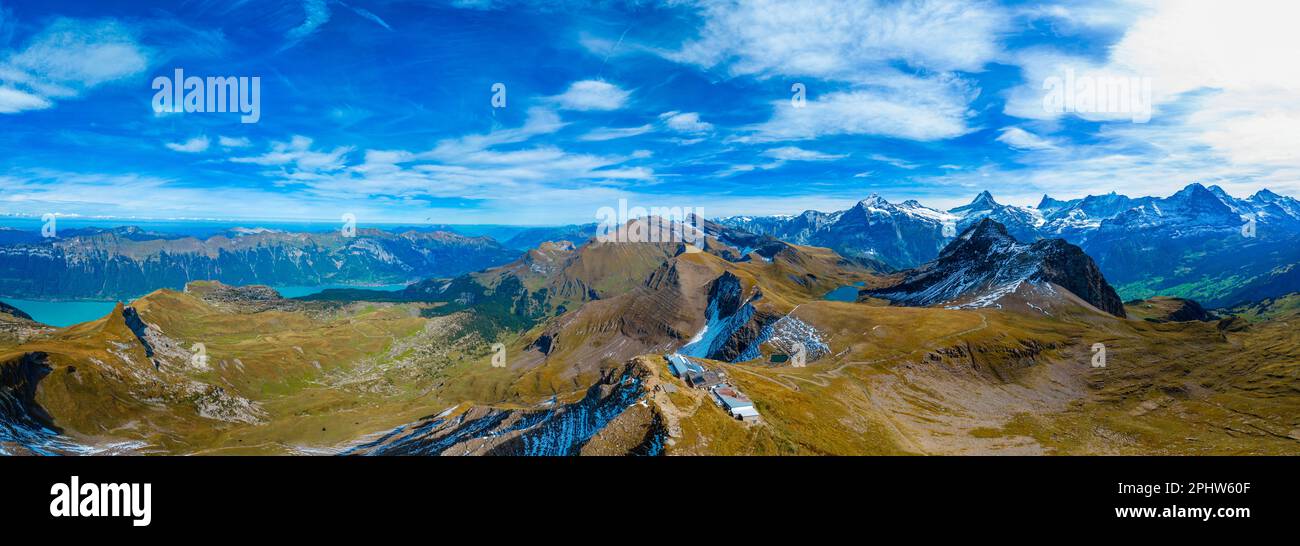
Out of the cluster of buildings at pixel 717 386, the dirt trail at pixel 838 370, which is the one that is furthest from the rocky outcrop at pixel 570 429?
the dirt trail at pixel 838 370

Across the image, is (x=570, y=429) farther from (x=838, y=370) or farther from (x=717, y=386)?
(x=838, y=370)

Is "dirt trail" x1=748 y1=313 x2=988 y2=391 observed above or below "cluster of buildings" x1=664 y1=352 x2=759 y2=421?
below

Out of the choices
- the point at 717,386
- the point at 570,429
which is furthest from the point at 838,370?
the point at 570,429

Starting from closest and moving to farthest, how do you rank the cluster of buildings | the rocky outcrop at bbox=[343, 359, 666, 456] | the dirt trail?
1. the rocky outcrop at bbox=[343, 359, 666, 456]
2. the cluster of buildings
3. the dirt trail

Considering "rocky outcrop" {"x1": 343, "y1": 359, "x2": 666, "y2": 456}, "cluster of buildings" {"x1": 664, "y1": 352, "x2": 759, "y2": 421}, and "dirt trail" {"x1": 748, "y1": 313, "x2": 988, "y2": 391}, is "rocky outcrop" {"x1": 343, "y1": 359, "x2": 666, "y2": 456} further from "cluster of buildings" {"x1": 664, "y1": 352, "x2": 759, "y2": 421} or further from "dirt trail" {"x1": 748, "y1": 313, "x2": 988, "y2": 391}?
"dirt trail" {"x1": 748, "y1": 313, "x2": 988, "y2": 391}

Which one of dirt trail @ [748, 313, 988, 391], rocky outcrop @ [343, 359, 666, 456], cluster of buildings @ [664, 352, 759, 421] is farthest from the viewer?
dirt trail @ [748, 313, 988, 391]

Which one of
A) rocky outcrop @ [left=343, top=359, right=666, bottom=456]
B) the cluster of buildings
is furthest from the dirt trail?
rocky outcrop @ [left=343, top=359, right=666, bottom=456]
